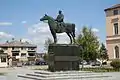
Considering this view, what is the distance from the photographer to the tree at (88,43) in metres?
51.5

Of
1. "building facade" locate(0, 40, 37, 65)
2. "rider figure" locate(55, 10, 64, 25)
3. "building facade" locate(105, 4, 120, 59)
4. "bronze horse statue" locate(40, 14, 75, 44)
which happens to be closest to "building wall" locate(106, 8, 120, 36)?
"building facade" locate(105, 4, 120, 59)

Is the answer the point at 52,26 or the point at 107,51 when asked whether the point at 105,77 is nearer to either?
the point at 52,26

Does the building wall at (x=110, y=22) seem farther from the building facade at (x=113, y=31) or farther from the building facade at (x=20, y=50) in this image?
the building facade at (x=20, y=50)

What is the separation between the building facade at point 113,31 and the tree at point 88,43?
3982mm

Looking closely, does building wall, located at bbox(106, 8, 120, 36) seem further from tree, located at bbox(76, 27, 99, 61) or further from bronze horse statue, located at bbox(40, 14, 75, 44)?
bronze horse statue, located at bbox(40, 14, 75, 44)

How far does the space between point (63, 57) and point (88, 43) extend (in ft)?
93.3

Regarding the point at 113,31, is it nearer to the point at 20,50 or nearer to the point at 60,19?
the point at 60,19

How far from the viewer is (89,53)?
2076 inches

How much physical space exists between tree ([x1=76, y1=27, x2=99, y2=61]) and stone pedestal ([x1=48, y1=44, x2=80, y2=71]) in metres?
26.3

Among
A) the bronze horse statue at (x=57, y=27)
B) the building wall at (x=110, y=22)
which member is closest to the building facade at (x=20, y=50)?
the building wall at (x=110, y=22)

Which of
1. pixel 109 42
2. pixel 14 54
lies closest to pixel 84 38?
pixel 109 42

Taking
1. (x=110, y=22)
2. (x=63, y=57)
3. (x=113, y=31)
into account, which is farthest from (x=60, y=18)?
(x=110, y=22)

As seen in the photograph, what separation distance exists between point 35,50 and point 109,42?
6461 cm

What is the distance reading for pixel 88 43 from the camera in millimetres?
51938
